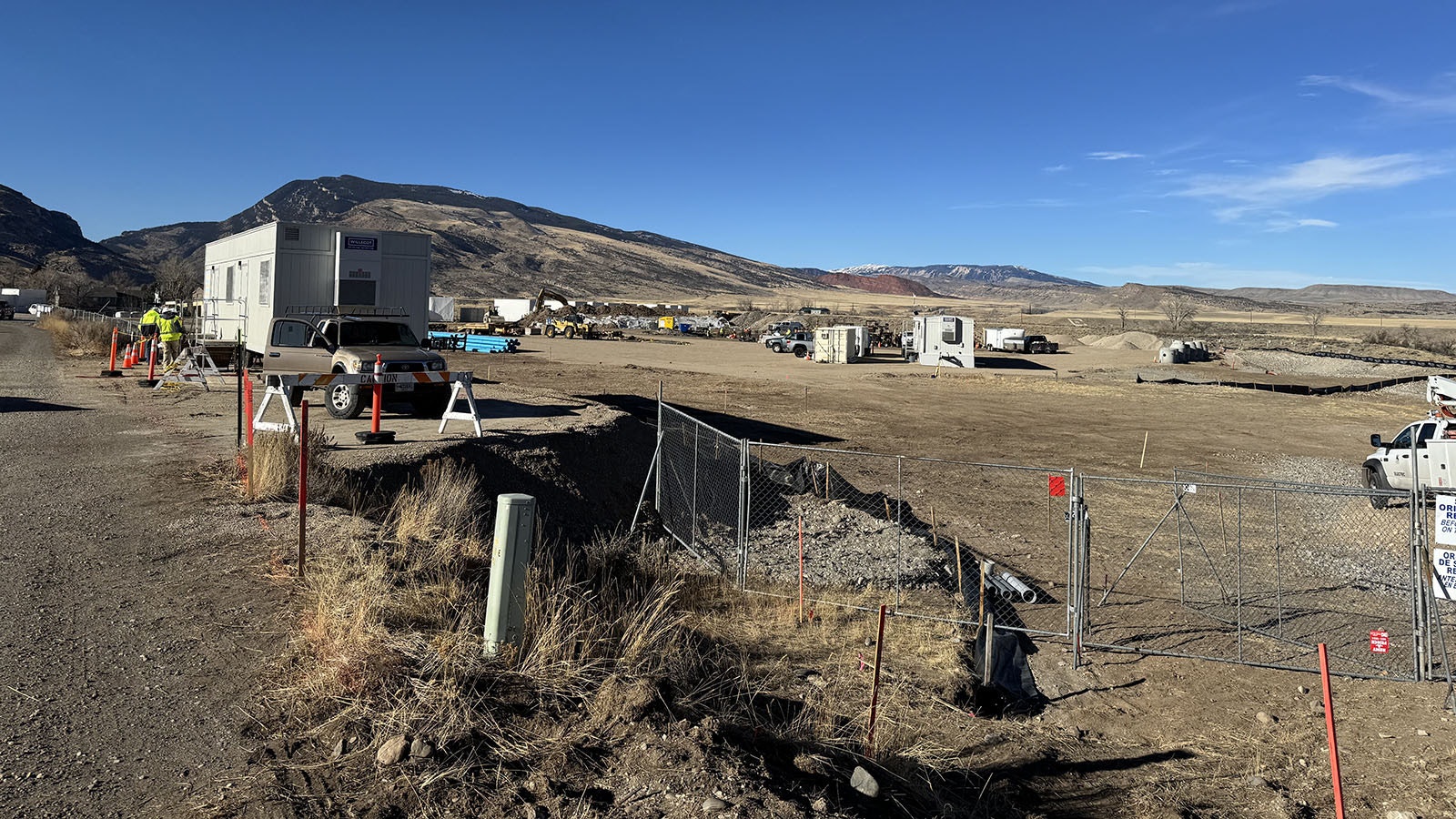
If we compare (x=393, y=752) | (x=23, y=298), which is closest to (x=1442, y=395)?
(x=393, y=752)

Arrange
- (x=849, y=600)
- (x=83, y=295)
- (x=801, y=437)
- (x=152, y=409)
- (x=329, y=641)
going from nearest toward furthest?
(x=329, y=641)
(x=849, y=600)
(x=152, y=409)
(x=801, y=437)
(x=83, y=295)

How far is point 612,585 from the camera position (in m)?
8.99

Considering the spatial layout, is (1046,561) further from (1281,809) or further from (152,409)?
(152,409)

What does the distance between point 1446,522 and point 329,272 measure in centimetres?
1850

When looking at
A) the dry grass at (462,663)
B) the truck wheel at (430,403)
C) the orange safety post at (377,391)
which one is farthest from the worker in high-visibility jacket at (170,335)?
the dry grass at (462,663)

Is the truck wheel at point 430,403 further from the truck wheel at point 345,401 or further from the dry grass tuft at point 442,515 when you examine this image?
the dry grass tuft at point 442,515

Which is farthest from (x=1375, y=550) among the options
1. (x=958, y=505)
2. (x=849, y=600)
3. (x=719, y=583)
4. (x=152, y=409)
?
(x=152, y=409)

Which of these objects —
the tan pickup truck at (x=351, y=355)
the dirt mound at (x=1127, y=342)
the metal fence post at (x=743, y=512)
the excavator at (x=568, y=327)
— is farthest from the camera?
the dirt mound at (x=1127, y=342)

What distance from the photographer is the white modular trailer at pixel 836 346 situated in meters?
52.1

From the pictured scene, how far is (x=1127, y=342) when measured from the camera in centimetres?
7200

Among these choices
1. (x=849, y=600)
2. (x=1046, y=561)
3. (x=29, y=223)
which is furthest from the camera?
(x=29, y=223)

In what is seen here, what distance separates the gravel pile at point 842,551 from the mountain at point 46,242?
15125 centimetres

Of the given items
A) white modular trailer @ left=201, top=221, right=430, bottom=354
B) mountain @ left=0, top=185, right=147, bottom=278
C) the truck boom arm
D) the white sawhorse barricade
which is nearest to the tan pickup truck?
the white sawhorse barricade

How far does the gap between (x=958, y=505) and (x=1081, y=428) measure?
1283cm
